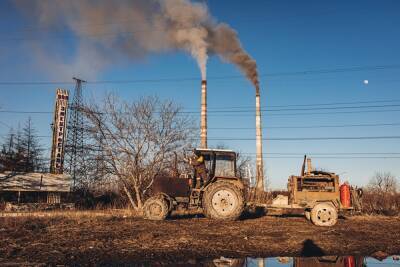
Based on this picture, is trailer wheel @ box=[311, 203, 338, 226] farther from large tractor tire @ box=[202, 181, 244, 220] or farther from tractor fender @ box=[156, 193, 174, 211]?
tractor fender @ box=[156, 193, 174, 211]

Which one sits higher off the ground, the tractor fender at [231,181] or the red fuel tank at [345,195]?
the tractor fender at [231,181]

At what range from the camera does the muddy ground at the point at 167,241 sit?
23.2 feet

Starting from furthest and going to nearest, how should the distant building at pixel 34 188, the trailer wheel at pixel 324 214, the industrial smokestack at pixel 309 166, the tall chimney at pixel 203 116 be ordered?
the tall chimney at pixel 203 116, the distant building at pixel 34 188, the industrial smokestack at pixel 309 166, the trailer wheel at pixel 324 214

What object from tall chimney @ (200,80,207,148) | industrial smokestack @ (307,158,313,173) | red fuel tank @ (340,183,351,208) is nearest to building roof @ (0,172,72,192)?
tall chimney @ (200,80,207,148)

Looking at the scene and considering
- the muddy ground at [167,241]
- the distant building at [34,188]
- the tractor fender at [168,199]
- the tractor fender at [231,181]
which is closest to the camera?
the muddy ground at [167,241]

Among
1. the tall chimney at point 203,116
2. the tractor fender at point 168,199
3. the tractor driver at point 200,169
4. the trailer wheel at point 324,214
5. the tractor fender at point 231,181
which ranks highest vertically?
the tall chimney at point 203,116

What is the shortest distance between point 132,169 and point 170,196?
21.0 ft

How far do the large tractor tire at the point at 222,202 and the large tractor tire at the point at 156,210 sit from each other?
4.26 ft

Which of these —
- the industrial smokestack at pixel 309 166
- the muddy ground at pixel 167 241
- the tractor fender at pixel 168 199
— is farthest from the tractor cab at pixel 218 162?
the industrial smokestack at pixel 309 166

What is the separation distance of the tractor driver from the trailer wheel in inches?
150

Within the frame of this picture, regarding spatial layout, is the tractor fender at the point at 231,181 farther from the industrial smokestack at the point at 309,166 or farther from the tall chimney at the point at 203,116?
the tall chimney at the point at 203,116

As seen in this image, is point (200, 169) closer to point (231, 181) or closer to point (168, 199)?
point (231, 181)

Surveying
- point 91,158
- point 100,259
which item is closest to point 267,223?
point 100,259

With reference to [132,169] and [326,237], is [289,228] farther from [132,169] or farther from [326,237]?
[132,169]
